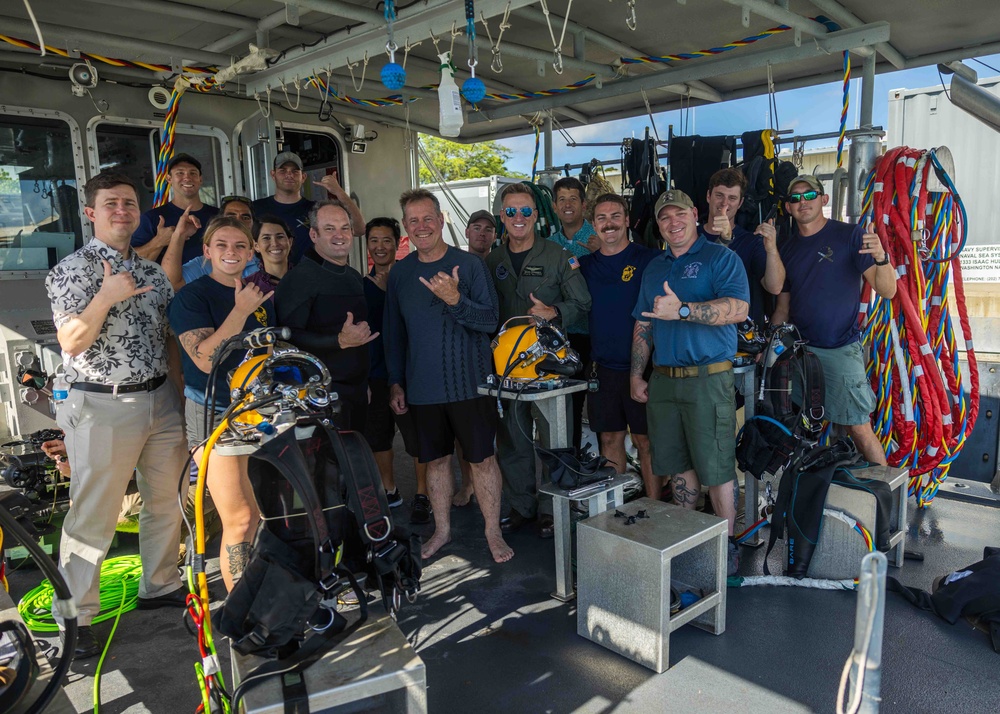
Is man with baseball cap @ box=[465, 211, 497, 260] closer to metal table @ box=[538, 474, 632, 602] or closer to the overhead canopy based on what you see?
the overhead canopy

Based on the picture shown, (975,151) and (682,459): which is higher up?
(975,151)

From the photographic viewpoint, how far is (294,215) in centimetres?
499

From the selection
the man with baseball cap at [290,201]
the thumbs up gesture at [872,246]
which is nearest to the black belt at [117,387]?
the man with baseball cap at [290,201]

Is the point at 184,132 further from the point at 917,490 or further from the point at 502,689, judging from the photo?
the point at 917,490

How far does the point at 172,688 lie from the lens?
9.64 ft

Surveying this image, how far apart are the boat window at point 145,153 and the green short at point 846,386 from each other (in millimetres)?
4714

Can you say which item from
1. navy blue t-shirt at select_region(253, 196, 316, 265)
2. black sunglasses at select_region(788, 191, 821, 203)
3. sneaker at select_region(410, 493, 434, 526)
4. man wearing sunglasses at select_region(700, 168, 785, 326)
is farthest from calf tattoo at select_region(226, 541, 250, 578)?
black sunglasses at select_region(788, 191, 821, 203)

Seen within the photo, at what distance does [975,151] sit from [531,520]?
8337 mm

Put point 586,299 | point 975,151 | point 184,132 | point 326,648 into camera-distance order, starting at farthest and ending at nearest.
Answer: point 975,151, point 184,132, point 586,299, point 326,648

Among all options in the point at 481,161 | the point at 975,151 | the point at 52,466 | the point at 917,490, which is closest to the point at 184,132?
the point at 52,466

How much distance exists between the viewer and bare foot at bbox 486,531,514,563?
4.06 m

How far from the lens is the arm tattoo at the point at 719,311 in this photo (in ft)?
11.6

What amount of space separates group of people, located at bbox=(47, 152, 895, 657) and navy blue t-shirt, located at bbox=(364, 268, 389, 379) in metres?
0.01

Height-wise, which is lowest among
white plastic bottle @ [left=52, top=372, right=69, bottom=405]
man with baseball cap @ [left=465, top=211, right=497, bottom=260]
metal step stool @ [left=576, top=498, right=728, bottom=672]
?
metal step stool @ [left=576, top=498, right=728, bottom=672]
